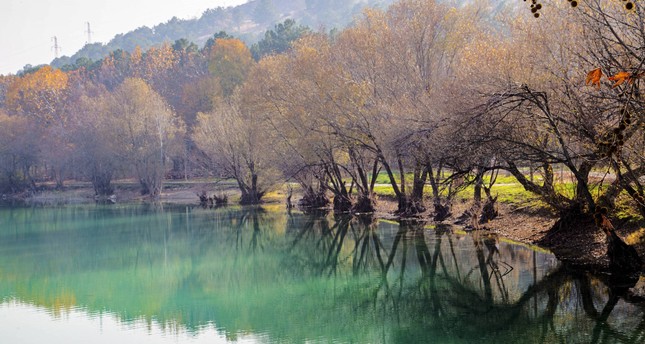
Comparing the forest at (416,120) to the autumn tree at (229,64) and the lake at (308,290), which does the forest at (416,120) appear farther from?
the lake at (308,290)

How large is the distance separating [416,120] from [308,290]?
8917 millimetres

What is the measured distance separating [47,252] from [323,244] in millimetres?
13282

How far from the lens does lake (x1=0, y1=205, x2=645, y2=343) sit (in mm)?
17516

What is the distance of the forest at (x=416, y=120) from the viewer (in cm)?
1995

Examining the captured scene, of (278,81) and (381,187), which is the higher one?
(278,81)

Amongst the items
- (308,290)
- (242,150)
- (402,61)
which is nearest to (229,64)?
(242,150)

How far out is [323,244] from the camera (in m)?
33.3

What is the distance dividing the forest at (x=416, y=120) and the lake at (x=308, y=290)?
8.21 feet

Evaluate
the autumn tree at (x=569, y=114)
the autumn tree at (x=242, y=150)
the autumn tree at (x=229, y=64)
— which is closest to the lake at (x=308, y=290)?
the autumn tree at (x=569, y=114)

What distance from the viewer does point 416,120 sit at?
94.3 feet

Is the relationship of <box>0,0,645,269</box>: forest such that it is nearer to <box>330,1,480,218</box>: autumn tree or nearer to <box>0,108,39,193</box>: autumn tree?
<box>330,1,480,218</box>: autumn tree

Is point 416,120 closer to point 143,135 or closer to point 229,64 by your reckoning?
point 143,135

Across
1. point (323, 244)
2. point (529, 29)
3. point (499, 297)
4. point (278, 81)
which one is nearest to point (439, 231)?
point (323, 244)

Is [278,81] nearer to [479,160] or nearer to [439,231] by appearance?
[439,231]
